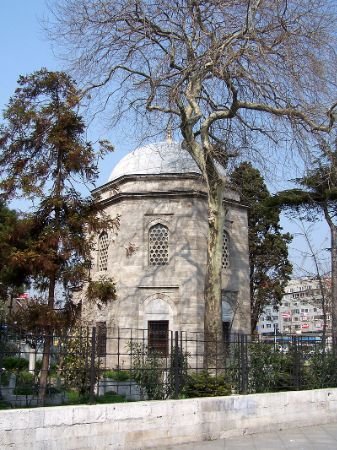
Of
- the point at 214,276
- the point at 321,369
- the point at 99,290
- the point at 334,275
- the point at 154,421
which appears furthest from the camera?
the point at 334,275

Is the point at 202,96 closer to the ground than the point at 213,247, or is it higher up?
higher up

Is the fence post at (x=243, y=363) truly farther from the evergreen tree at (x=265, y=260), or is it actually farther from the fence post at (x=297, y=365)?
the evergreen tree at (x=265, y=260)

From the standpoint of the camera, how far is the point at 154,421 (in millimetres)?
7480

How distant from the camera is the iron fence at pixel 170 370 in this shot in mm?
8070

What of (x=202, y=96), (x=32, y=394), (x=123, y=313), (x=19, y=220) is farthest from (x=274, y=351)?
(x=123, y=313)

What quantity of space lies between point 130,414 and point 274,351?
401cm

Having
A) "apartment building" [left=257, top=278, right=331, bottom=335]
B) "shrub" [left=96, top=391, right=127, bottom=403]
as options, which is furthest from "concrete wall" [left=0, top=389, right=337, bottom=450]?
"apartment building" [left=257, top=278, right=331, bottom=335]

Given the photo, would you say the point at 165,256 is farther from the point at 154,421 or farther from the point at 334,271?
the point at 154,421

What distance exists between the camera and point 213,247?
44.1ft

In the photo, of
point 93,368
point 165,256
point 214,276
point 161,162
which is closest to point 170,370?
point 93,368

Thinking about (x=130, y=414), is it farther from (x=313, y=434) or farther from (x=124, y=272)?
(x=124, y=272)

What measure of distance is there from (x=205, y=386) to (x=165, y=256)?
11139 mm

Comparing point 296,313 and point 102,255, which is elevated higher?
point 296,313

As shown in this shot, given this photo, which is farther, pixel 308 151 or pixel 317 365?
pixel 308 151
